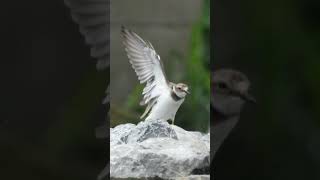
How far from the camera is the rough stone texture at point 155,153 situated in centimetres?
90

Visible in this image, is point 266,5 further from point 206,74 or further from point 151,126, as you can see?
point 206,74

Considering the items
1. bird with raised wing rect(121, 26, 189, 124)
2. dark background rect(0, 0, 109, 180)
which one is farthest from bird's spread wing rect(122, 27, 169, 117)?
dark background rect(0, 0, 109, 180)

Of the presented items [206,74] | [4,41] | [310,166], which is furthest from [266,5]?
[206,74]

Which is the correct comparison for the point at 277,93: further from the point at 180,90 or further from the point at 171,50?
the point at 171,50

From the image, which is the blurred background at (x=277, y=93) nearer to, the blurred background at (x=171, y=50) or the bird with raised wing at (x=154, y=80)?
the bird with raised wing at (x=154, y=80)

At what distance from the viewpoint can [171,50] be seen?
211 centimetres

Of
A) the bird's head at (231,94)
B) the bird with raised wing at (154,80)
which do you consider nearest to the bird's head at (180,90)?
the bird with raised wing at (154,80)

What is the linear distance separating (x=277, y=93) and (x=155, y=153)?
187 millimetres

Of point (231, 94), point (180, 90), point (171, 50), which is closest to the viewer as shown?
point (231, 94)

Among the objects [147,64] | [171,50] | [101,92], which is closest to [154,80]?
[147,64]

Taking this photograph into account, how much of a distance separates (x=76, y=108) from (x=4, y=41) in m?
0.13

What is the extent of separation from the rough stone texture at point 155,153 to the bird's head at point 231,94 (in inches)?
3.7

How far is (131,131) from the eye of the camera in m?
0.96

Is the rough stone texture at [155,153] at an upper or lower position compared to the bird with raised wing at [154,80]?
lower
